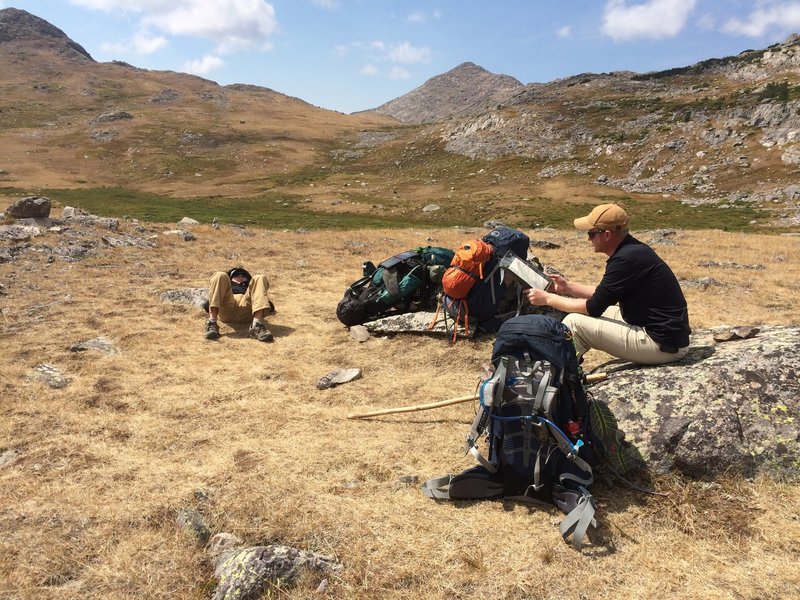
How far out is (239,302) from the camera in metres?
11.4

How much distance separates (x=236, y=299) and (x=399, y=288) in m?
3.95

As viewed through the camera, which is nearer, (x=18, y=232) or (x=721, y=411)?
(x=721, y=411)

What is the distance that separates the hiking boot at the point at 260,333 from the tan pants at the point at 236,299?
0.41 m

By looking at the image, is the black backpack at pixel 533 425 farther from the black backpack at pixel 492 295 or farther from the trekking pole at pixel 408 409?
the black backpack at pixel 492 295

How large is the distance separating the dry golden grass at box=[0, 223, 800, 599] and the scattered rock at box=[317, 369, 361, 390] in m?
0.23

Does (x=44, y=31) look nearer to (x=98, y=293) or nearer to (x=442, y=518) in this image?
(x=98, y=293)

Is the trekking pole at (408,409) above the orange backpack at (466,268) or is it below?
below

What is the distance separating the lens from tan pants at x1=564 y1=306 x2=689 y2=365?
602 centimetres

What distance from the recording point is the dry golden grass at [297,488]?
4.14 metres

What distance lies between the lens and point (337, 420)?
720 cm

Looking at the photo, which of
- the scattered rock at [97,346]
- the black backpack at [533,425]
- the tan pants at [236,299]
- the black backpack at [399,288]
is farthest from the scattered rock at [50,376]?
the black backpack at [533,425]

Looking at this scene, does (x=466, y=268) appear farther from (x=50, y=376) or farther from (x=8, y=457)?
(x=50, y=376)

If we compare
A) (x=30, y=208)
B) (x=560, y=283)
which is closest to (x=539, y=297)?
(x=560, y=283)

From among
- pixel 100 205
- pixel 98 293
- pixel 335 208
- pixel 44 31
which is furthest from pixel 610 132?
pixel 44 31
